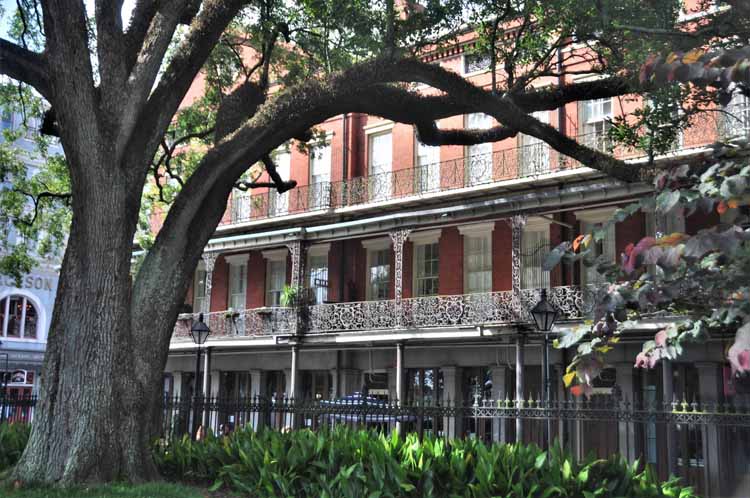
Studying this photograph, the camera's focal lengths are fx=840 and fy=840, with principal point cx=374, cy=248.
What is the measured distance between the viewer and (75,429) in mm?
9539

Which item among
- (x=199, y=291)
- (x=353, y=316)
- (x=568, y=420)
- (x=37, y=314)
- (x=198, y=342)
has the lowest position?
(x=568, y=420)

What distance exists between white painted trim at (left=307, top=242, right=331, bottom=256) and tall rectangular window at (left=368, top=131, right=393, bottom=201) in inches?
92.5

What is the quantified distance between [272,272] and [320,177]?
3545 millimetres

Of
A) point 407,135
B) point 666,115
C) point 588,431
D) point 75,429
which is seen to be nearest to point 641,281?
point 75,429

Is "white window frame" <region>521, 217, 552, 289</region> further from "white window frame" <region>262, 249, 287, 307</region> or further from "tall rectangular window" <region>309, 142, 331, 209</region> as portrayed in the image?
"white window frame" <region>262, 249, 287, 307</region>

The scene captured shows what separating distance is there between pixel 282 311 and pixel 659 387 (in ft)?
34.1

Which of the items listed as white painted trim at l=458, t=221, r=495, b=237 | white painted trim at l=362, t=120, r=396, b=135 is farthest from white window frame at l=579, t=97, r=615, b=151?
white painted trim at l=362, t=120, r=396, b=135

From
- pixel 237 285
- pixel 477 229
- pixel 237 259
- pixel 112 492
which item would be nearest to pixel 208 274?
pixel 237 259

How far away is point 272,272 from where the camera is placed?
2777 centimetres

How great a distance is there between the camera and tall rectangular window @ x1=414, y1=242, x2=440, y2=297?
2386cm

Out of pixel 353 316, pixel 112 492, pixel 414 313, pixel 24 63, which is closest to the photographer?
pixel 112 492

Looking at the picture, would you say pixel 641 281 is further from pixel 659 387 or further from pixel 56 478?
pixel 659 387

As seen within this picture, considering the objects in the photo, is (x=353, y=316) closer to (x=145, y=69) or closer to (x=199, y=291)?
(x=199, y=291)

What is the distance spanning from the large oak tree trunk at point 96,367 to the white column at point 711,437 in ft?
33.1
